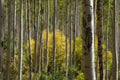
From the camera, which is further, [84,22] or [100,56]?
[100,56]

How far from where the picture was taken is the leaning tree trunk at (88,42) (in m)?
5.71

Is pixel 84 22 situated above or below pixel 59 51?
above

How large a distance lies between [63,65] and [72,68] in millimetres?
2179

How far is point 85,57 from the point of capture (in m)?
5.77

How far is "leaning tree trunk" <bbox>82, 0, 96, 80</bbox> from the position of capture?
5715 millimetres

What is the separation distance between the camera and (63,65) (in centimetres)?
2130

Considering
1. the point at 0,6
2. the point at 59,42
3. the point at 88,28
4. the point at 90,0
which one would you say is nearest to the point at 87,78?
the point at 88,28

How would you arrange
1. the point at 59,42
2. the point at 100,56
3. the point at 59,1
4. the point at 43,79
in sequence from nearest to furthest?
the point at 100,56 < the point at 43,79 < the point at 59,42 < the point at 59,1

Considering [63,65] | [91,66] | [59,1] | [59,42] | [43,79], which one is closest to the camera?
[91,66]

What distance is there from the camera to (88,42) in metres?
5.80

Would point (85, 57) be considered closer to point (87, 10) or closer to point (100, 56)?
point (87, 10)

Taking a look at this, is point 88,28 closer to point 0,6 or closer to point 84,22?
point 84,22

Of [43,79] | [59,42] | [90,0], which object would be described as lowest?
[43,79]

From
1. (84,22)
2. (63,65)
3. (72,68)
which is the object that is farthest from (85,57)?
(63,65)
